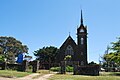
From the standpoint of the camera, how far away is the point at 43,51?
86375 mm

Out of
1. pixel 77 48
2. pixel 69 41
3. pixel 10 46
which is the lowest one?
pixel 77 48

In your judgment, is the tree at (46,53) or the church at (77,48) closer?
the church at (77,48)

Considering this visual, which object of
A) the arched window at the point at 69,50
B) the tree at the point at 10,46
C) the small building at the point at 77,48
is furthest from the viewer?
the tree at the point at 10,46

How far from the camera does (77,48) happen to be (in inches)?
2645

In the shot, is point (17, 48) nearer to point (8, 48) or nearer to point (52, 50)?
point (8, 48)

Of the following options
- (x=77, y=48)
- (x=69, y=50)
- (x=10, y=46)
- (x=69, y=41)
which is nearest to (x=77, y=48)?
(x=77, y=48)

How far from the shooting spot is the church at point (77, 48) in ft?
218

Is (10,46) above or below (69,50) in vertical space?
above

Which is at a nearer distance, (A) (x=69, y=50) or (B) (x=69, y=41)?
(A) (x=69, y=50)

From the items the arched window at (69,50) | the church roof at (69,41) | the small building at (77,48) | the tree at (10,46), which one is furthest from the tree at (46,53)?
the arched window at (69,50)

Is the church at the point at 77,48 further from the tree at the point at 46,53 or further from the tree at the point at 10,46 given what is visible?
the tree at the point at 10,46

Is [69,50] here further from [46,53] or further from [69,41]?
[46,53]

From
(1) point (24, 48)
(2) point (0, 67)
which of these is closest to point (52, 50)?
(1) point (24, 48)

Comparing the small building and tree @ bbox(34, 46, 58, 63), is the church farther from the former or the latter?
tree @ bbox(34, 46, 58, 63)
